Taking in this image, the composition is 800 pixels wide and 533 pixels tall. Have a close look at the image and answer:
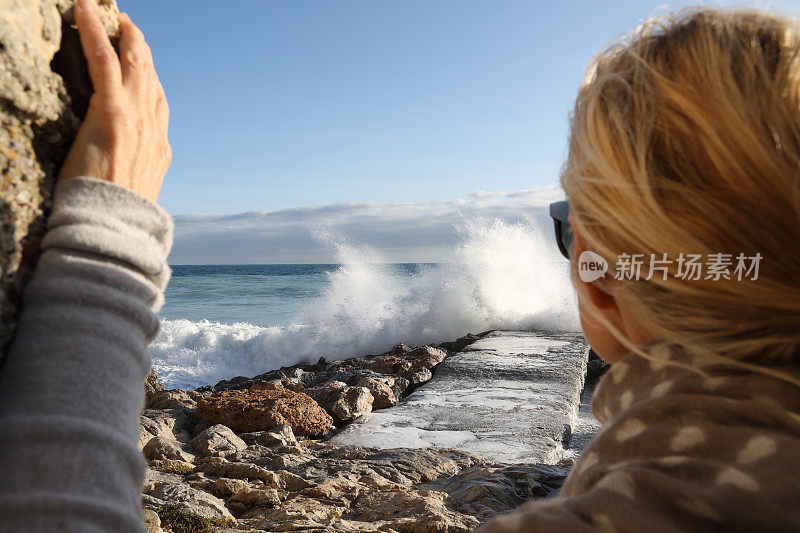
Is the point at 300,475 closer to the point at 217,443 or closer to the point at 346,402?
the point at 217,443

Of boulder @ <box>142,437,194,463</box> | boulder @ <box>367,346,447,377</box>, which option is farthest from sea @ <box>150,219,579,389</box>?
boulder @ <box>142,437,194,463</box>

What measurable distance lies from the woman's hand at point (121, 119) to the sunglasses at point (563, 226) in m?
0.73

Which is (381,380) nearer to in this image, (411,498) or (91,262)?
(411,498)

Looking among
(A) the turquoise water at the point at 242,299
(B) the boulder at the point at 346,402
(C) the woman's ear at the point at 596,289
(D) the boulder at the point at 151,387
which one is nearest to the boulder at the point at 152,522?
(C) the woman's ear at the point at 596,289

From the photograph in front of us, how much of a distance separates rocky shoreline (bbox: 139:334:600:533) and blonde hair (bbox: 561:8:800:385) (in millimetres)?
1322

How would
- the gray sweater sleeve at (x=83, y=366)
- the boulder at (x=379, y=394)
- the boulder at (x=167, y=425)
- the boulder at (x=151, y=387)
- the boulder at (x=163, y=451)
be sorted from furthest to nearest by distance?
the boulder at (x=151, y=387)
the boulder at (x=379, y=394)
the boulder at (x=167, y=425)
the boulder at (x=163, y=451)
the gray sweater sleeve at (x=83, y=366)

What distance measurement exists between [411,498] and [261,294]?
3087 centimetres

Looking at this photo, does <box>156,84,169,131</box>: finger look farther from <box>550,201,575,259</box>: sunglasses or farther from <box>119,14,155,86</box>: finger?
<box>550,201,575,259</box>: sunglasses

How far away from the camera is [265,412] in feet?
12.2

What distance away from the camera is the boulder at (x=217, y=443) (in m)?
3.08

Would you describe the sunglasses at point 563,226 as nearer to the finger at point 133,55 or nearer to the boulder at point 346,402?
the finger at point 133,55

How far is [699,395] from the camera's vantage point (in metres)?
0.77

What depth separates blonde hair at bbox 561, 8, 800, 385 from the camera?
804 mm

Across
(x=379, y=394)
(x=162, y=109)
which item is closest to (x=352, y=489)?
(x=162, y=109)
